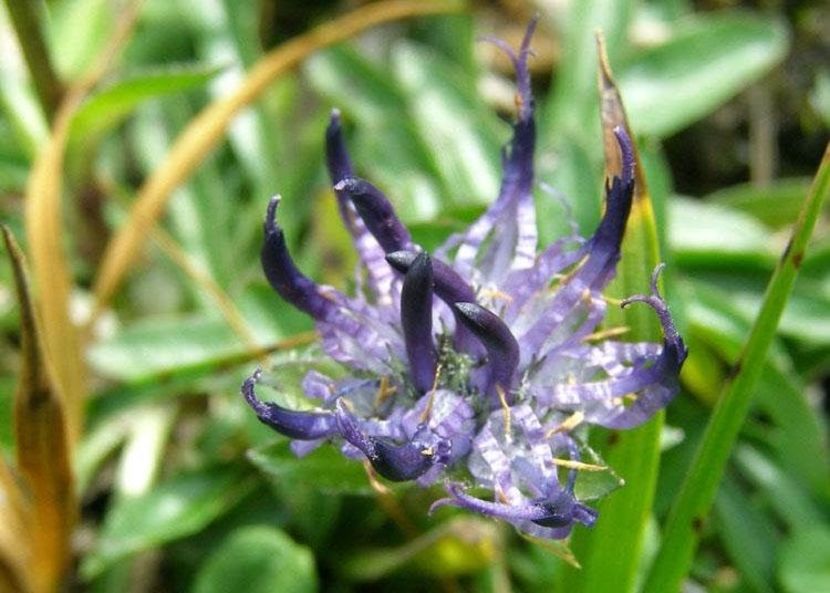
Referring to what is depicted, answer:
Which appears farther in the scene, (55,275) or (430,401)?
(55,275)

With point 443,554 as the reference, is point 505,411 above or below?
above

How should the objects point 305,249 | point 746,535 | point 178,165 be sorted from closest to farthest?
1. point 746,535
2. point 178,165
3. point 305,249

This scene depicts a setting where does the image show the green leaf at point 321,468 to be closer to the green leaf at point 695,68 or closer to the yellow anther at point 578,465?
the yellow anther at point 578,465

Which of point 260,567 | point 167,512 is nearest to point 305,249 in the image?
point 167,512

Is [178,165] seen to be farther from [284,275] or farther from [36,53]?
[284,275]

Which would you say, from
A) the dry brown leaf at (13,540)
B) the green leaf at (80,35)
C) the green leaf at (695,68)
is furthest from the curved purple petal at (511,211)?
the green leaf at (80,35)

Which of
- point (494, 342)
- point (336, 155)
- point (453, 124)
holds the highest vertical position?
point (336, 155)

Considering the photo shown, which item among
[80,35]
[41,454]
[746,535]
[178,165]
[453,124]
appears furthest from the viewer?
[80,35]
